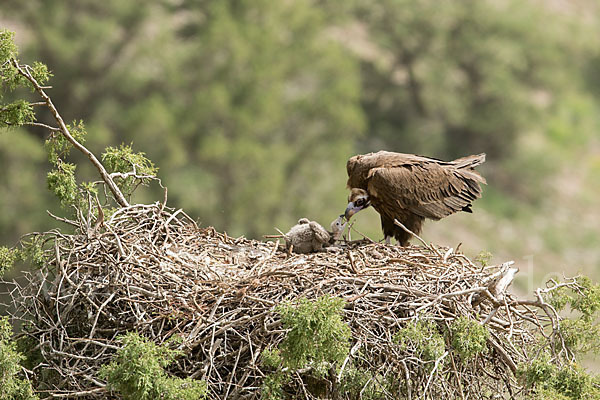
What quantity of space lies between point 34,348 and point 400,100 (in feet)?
78.5

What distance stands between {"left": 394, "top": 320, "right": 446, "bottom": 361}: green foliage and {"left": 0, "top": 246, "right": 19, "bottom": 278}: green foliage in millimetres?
2739

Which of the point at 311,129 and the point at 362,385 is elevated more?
the point at 311,129

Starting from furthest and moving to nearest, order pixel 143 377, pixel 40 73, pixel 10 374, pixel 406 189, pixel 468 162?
pixel 468 162, pixel 406 189, pixel 40 73, pixel 10 374, pixel 143 377

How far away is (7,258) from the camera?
5477 mm

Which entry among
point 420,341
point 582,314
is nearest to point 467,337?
point 420,341

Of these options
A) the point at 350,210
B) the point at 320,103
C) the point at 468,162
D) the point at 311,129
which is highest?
the point at 320,103

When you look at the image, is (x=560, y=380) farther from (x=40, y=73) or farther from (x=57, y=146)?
(x=40, y=73)

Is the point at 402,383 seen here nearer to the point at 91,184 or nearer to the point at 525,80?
the point at 91,184

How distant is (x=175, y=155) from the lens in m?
19.8

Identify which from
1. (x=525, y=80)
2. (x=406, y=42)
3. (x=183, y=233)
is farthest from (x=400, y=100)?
(x=183, y=233)

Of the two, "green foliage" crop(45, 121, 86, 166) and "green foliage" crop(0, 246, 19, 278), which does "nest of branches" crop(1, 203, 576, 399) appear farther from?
"green foliage" crop(45, 121, 86, 166)

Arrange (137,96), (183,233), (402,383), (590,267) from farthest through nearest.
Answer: (590,267) → (137,96) → (183,233) → (402,383)

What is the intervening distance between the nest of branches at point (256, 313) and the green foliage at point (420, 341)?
13 millimetres

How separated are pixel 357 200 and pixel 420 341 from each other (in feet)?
6.94
